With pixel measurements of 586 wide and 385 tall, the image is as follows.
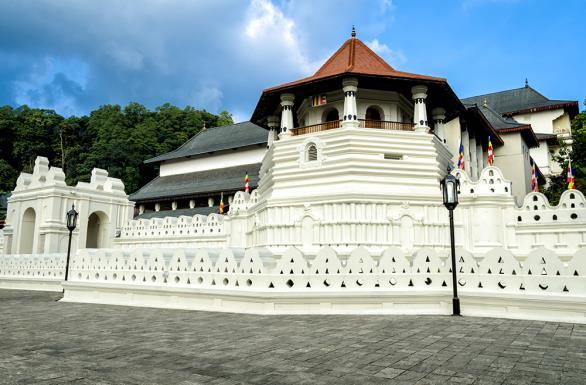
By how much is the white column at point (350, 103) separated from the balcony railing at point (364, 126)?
1.71 feet

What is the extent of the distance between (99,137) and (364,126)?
5264cm

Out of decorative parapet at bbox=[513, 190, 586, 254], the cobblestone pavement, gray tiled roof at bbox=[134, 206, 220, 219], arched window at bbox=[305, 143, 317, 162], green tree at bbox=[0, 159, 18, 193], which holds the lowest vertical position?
the cobblestone pavement

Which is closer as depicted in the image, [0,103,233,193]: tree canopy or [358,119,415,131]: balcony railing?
[358,119,415,131]: balcony railing

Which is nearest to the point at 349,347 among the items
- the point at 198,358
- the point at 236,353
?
the point at 236,353

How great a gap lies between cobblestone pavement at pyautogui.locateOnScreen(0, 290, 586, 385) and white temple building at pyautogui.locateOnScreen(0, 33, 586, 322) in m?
1.06

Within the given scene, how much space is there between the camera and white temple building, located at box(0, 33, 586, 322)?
9883 mm

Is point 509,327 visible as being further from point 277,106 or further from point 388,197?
point 277,106

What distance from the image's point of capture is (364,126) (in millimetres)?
19297

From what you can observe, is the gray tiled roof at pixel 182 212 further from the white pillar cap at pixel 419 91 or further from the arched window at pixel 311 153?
the white pillar cap at pixel 419 91

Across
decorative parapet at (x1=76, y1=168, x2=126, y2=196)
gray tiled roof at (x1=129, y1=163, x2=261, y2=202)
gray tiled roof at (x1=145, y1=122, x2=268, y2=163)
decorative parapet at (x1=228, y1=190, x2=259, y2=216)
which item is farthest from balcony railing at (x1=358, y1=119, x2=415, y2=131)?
gray tiled roof at (x1=145, y1=122, x2=268, y2=163)

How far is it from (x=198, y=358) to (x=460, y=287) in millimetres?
6455


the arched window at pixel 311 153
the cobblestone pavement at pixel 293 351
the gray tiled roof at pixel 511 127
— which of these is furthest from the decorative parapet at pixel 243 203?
the gray tiled roof at pixel 511 127

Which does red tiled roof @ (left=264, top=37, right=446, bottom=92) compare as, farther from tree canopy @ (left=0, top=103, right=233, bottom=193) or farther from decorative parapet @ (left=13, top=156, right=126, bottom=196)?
tree canopy @ (left=0, top=103, right=233, bottom=193)

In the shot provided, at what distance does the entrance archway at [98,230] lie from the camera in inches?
1157
